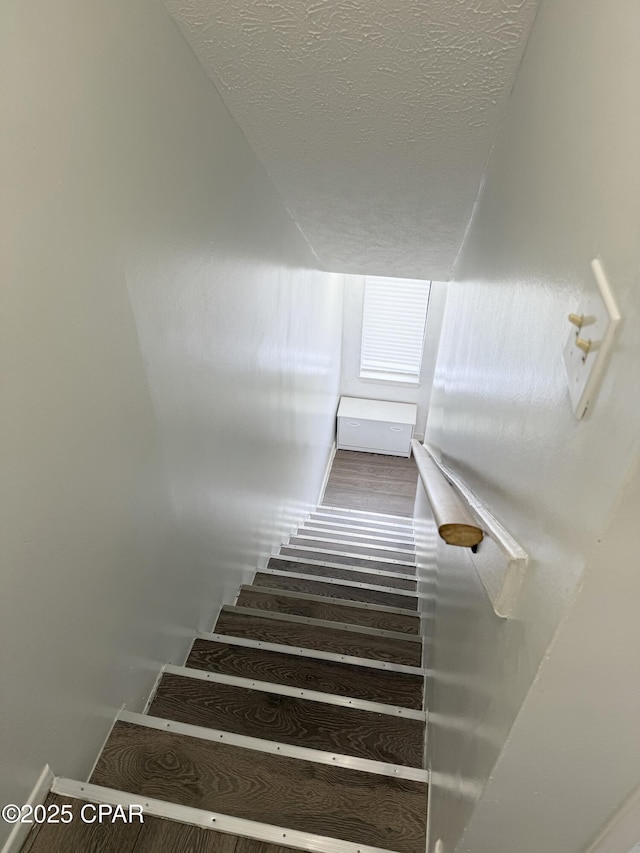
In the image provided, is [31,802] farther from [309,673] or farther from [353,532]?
[353,532]

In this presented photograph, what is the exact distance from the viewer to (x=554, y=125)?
0.81 meters

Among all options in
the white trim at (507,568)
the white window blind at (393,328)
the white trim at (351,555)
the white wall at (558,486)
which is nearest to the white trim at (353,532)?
the white trim at (351,555)

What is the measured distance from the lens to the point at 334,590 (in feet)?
8.95

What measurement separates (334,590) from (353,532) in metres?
1.61

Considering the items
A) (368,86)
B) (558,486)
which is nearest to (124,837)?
(558,486)

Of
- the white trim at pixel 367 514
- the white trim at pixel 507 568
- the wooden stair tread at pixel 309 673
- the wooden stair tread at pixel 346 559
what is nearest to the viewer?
the white trim at pixel 507 568

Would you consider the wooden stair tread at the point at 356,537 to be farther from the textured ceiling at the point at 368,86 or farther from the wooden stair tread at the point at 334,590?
the textured ceiling at the point at 368,86

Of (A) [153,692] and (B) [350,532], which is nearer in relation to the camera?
(A) [153,692]

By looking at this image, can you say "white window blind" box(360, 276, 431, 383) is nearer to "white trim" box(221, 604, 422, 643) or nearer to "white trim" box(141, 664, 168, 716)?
"white trim" box(221, 604, 422, 643)

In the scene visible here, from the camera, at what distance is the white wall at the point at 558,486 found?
0.52 m

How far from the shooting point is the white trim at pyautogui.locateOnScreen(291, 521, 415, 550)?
4062 mm

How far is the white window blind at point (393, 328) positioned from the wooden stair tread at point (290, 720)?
15.2 ft

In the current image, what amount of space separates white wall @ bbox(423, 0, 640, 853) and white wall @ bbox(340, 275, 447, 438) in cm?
442

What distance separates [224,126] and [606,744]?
1.73 meters
